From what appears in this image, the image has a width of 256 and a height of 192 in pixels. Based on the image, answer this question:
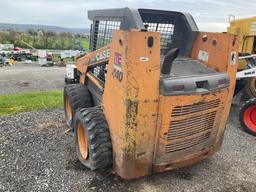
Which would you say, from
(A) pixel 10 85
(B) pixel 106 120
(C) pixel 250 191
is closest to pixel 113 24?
(B) pixel 106 120

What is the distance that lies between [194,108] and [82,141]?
1.66m

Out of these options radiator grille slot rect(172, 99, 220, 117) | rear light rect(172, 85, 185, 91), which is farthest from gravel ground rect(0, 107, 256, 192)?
rear light rect(172, 85, 185, 91)

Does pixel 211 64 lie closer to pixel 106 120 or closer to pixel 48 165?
pixel 106 120

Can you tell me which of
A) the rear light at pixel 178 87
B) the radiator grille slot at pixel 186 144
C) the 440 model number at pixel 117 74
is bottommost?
the radiator grille slot at pixel 186 144

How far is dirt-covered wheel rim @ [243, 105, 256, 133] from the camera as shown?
5930mm

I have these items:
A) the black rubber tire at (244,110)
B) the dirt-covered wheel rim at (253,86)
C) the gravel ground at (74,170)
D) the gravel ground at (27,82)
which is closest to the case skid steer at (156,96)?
the gravel ground at (74,170)

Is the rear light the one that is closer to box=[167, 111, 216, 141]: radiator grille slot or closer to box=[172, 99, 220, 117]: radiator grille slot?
box=[172, 99, 220, 117]: radiator grille slot

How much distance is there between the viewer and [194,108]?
3.43m

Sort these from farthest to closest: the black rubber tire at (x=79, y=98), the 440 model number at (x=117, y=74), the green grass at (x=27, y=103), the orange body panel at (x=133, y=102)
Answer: the green grass at (x=27, y=103) < the black rubber tire at (x=79, y=98) < the 440 model number at (x=117, y=74) < the orange body panel at (x=133, y=102)

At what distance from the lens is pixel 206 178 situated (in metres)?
4.05

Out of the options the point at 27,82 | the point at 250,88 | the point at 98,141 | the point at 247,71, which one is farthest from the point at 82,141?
the point at 27,82

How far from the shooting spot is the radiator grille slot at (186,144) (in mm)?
3527

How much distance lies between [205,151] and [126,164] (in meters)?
1.13

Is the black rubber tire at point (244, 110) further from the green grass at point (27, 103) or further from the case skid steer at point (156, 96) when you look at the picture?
the green grass at point (27, 103)
